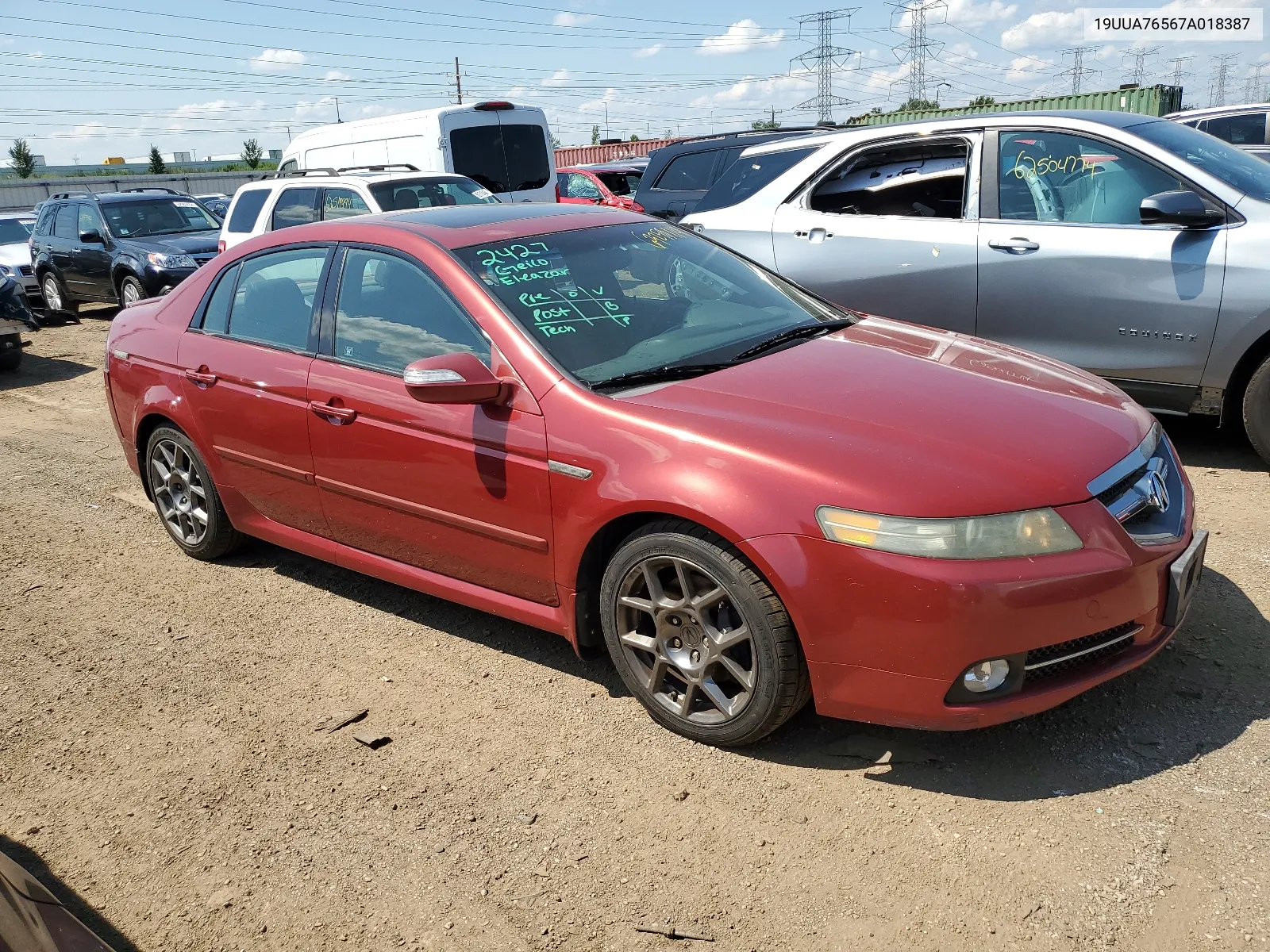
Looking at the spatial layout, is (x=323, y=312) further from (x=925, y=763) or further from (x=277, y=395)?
(x=925, y=763)

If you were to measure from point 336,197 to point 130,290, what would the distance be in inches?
165

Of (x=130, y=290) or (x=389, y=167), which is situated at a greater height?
(x=389, y=167)

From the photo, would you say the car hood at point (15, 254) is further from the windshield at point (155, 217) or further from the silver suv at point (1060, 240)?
the silver suv at point (1060, 240)

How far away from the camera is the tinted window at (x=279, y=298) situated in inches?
166

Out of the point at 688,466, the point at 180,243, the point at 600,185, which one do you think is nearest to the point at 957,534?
the point at 688,466

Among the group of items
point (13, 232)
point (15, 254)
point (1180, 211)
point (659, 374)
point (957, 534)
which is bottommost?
point (957, 534)

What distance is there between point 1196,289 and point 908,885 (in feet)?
12.5

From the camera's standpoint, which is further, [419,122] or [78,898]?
[419,122]

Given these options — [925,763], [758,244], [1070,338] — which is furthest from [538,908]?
[758,244]

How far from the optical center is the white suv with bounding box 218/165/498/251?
10.3 m

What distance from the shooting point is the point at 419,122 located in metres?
13.3

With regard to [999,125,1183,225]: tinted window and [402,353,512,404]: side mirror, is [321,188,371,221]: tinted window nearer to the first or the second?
[999,125,1183,225]: tinted window

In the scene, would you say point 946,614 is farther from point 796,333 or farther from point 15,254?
point 15,254

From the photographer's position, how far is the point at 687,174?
11945 mm
